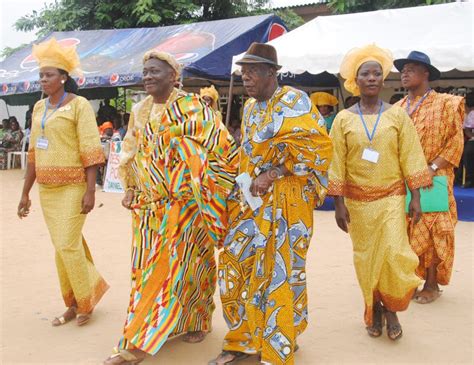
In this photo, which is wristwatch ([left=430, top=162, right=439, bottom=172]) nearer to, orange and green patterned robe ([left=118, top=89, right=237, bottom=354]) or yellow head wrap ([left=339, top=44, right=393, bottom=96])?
yellow head wrap ([left=339, top=44, right=393, bottom=96])

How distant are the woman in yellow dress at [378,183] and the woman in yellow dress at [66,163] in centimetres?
178

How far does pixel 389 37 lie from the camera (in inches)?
387

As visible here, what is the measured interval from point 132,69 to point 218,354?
1086cm

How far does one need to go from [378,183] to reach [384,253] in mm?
471

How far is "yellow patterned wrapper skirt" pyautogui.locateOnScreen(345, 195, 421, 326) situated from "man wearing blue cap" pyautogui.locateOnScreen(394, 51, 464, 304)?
3.27 feet

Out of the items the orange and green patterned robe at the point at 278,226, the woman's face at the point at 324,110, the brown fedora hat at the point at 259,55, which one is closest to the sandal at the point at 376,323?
the orange and green patterned robe at the point at 278,226

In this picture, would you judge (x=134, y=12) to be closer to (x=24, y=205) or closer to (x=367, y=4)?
(x=367, y=4)

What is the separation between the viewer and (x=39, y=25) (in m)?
24.7

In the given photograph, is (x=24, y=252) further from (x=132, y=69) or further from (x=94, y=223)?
(x=132, y=69)

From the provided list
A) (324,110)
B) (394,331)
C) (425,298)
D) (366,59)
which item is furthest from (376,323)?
(324,110)

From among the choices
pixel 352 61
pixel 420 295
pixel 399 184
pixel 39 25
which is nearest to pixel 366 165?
pixel 399 184

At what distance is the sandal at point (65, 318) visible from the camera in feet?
14.6

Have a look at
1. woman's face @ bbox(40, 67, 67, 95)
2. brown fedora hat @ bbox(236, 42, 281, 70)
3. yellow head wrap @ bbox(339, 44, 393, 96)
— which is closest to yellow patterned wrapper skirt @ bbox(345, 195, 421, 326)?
yellow head wrap @ bbox(339, 44, 393, 96)

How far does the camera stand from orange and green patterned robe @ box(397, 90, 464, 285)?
16.1 ft
